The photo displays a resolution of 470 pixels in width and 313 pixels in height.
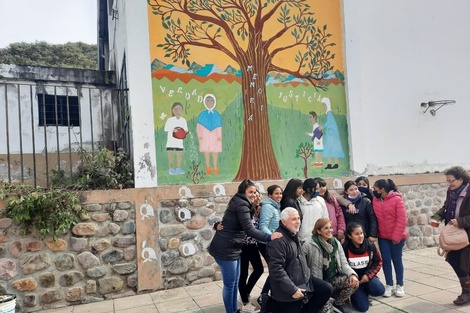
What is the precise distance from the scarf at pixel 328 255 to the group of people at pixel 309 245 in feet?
A: 0.04

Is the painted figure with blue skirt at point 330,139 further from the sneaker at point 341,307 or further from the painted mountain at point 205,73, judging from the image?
the sneaker at point 341,307

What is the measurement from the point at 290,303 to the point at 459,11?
8.68m

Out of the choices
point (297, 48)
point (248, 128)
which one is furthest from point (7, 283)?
point (297, 48)

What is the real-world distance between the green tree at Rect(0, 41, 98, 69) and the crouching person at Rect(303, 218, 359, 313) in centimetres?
2630

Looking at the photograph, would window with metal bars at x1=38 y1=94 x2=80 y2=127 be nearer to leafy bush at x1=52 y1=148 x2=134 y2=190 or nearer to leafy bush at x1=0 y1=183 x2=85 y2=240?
leafy bush at x1=52 y1=148 x2=134 y2=190

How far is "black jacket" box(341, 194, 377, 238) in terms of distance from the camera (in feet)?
16.4

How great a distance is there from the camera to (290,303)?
354 cm

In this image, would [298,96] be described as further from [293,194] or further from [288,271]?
[288,271]

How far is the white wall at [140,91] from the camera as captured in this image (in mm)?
5672

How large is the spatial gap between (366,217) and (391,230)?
35 centimetres

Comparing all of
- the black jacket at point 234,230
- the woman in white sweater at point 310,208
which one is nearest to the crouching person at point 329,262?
the woman in white sweater at point 310,208

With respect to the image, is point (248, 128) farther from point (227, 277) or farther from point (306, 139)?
point (227, 277)

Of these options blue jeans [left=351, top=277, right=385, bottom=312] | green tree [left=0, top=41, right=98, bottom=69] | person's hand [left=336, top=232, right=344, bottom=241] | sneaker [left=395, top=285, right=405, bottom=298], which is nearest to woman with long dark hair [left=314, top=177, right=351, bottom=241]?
person's hand [left=336, top=232, right=344, bottom=241]

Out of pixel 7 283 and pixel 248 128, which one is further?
pixel 248 128
